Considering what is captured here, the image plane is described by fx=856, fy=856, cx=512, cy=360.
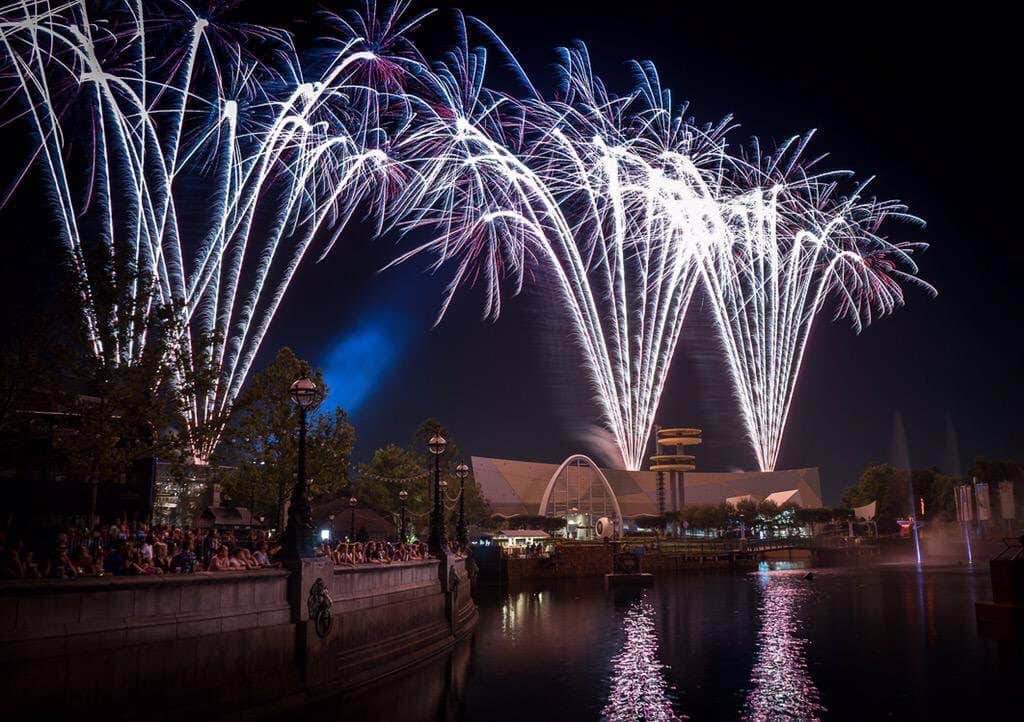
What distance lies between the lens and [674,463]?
5920 inches

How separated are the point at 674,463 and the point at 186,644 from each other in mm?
139794

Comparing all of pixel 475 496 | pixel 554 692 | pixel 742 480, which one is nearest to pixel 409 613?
pixel 554 692

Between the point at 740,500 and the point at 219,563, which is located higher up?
the point at 219,563

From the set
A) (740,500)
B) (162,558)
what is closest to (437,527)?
(162,558)

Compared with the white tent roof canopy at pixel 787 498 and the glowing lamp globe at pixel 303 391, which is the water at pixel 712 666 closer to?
the glowing lamp globe at pixel 303 391

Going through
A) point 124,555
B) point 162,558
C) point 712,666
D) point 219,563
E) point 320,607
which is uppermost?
point 124,555

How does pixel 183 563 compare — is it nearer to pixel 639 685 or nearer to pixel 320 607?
pixel 320 607

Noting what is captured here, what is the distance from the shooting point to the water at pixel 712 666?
2194cm

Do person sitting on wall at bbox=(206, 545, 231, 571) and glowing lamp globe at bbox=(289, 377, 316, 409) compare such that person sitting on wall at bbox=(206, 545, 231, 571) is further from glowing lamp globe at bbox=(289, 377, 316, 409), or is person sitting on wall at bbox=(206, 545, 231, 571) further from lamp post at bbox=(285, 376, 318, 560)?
glowing lamp globe at bbox=(289, 377, 316, 409)

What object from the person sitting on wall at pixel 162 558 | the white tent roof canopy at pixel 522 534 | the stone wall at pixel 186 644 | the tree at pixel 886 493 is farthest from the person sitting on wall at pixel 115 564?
the tree at pixel 886 493

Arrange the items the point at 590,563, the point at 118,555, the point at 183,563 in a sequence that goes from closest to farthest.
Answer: the point at 118,555 → the point at 183,563 → the point at 590,563

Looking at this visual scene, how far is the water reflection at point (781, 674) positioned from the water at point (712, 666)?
6 centimetres

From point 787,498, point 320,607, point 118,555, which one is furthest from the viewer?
point 787,498

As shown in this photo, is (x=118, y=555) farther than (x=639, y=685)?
No
